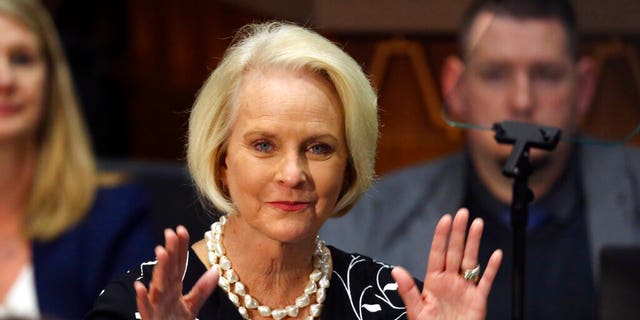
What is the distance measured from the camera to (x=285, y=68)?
2371mm

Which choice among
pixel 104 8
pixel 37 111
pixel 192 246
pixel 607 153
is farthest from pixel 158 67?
pixel 192 246

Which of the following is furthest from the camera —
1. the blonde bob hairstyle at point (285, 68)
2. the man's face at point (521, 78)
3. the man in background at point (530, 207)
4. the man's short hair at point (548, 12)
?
the man in background at point (530, 207)

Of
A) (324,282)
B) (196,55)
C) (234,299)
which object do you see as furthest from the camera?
(196,55)

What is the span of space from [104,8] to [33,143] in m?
2.14

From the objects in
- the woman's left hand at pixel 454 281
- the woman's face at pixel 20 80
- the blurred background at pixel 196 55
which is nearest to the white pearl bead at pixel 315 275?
the woman's left hand at pixel 454 281

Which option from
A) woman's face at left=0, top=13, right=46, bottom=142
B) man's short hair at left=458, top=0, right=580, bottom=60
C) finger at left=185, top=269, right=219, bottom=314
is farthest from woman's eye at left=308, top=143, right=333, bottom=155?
woman's face at left=0, top=13, right=46, bottom=142

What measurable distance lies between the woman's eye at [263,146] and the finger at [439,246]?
0.32m

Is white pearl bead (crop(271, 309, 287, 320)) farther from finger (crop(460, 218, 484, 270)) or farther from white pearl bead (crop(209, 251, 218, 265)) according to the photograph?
finger (crop(460, 218, 484, 270))

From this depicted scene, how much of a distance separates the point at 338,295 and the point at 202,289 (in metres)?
0.44

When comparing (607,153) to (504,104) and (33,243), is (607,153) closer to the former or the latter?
(504,104)

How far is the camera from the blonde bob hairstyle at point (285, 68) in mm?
2357

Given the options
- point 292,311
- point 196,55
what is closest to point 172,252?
point 292,311

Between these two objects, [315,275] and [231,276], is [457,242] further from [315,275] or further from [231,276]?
[231,276]

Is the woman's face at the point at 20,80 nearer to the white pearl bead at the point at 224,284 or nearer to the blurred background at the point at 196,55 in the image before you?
the blurred background at the point at 196,55
